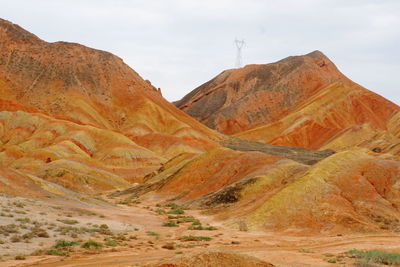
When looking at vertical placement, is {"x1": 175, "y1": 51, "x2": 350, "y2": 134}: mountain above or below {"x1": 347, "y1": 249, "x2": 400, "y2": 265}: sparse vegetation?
above

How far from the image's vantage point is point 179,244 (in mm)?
24328

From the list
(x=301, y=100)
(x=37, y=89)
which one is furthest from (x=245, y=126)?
(x=37, y=89)

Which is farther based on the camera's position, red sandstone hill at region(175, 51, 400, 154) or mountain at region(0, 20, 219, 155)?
red sandstone hill at region(175, 51, 400, 154)

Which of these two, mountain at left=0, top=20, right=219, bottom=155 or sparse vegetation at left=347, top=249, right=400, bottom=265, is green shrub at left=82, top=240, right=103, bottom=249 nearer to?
sparse vegetation at left=347, top=249, right=400, bottom=265

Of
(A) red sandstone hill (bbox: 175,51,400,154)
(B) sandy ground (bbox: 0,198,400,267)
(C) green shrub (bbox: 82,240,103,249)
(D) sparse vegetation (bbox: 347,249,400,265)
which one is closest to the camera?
(D) sparse vegetation (bbox: 347,249,400,265)

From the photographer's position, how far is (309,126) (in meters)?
136

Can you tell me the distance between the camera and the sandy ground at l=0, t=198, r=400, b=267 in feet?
61.7

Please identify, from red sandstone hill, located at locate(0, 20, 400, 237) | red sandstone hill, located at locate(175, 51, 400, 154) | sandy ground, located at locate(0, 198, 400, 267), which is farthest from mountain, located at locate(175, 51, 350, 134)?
sandy ground, located at locate(0, 198, 400, 267)

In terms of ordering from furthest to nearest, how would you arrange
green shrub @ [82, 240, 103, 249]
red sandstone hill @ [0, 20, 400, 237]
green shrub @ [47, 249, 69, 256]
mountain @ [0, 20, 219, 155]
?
mountain @ [0, 20, 219, 155], red sandstone hill @ [0, 20, 400, 237], green shrub @ [82, 240, 103, 249], green shrub @ [47, 249, 69, 256]

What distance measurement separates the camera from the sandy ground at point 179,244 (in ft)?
61.7

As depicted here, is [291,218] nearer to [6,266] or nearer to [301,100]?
[6,266]

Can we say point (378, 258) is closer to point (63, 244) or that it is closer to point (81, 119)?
point (63, 244)

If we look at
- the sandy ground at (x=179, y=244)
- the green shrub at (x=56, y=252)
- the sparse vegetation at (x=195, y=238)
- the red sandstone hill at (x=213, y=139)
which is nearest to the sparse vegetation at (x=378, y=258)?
the sandy ground at (x=179, y=244)

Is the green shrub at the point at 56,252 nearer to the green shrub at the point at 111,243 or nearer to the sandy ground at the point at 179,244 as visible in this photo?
the sandy ground at the point at 179,244
